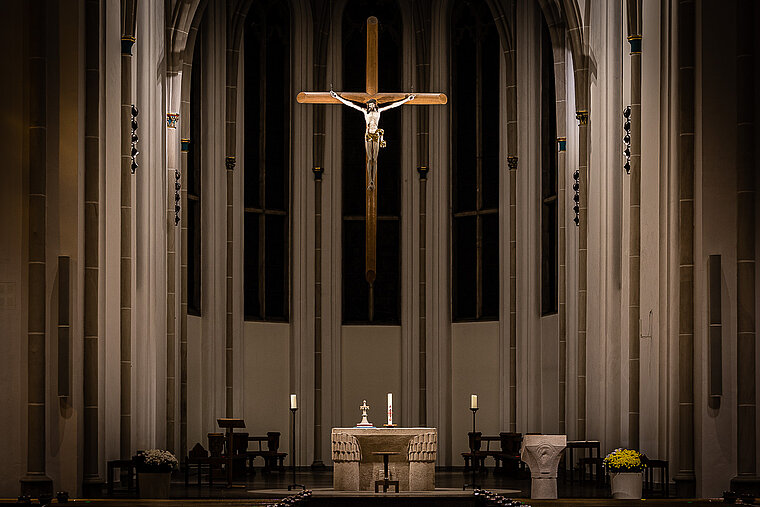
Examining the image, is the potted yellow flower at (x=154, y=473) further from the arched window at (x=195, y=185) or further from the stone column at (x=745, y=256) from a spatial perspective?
the arched window at (x=195, y=185)

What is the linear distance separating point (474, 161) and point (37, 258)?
40.6ft

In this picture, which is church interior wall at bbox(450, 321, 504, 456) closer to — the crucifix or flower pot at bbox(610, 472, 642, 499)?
the crucifix

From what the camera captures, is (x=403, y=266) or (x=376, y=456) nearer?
(x=376, y=456)

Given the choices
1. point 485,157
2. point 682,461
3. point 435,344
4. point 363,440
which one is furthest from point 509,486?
point 485,157

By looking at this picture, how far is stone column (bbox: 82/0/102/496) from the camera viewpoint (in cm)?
1599

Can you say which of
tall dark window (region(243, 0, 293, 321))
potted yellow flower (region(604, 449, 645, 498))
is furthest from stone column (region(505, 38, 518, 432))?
potted yellow flower (region(604, 449, 645, 498))

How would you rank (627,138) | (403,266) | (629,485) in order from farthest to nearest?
(403,266)
(627,138)
(629,485)

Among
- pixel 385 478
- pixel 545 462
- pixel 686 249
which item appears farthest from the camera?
pixel 385 478

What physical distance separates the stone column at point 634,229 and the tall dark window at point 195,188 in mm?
9233

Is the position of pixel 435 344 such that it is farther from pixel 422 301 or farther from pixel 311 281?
pixel 311 281

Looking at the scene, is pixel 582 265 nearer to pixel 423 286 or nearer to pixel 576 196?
pixel 576 196

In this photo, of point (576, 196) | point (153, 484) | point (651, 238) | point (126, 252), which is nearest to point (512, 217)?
point (576, 196)

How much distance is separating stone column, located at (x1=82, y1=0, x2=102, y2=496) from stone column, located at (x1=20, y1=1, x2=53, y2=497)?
53.0 inches

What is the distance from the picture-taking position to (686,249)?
49.9 ft
